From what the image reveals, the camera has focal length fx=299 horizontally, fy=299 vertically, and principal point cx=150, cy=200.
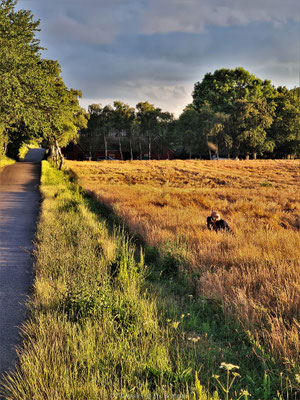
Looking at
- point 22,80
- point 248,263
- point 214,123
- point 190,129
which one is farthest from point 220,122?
point 248,263

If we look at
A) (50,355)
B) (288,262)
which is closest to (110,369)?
(50,355)

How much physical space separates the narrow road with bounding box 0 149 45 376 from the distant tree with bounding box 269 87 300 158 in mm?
65384

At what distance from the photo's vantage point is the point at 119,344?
3293mm

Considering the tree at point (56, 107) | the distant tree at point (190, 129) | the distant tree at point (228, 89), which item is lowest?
the tree at point (56, 107)

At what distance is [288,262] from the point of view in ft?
20.5

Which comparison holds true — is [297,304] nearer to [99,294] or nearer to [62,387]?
[99,294]

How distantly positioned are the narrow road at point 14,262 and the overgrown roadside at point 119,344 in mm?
254

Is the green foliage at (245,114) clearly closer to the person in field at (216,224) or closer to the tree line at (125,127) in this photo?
the tree line at (125,127)

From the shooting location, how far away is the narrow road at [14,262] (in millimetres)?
4027

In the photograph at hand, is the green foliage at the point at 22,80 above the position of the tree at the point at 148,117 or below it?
below

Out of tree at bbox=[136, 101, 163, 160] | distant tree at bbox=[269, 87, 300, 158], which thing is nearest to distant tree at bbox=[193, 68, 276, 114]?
distant tree at bbox=[269, 87, 300, 158]

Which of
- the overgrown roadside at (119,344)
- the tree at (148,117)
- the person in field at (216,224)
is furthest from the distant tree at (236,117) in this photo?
the overgrown roadside at (119,344)

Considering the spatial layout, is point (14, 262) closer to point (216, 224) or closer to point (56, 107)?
point (216, 224)

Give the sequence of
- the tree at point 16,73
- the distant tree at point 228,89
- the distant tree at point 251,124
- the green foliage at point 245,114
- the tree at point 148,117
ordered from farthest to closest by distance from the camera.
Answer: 1. the tree at point 148,117
2. the distant tree at point 228,89
3. the green foliage at point 245,114
4. the distant tree at point 251,124
5. the tree at point 16,73
